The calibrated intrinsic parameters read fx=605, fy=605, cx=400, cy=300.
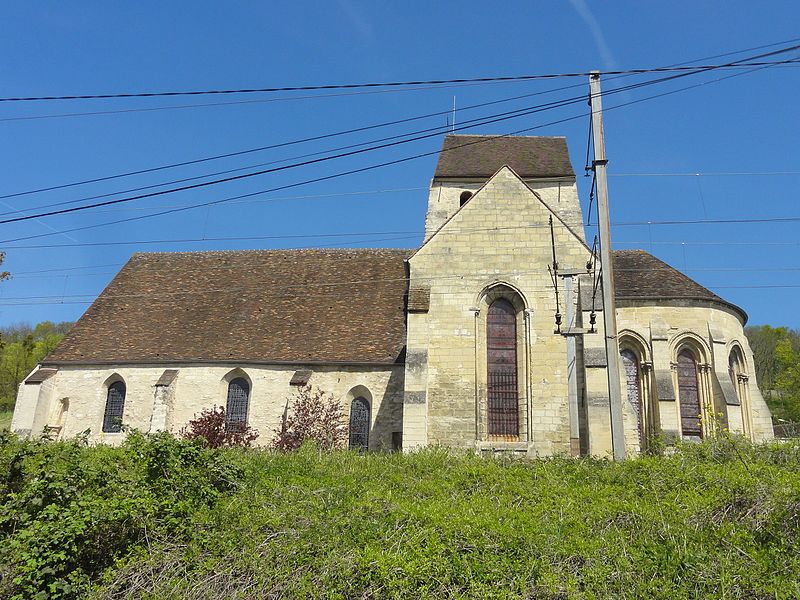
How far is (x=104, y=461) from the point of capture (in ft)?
36.3

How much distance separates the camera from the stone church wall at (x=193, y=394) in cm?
2092

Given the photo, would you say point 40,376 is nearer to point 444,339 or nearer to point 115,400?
point 115,400

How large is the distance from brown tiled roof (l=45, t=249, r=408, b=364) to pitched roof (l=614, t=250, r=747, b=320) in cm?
852

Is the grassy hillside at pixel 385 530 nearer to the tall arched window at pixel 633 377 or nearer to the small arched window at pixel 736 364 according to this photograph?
the tall arched window at pixel 633 377

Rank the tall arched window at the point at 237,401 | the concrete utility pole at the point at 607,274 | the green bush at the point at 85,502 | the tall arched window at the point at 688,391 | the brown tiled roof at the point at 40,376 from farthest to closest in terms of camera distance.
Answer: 1. the brown tiled roof at the point at 40,376
2. the tall arched window at the point at 237,401
3. the tall arched window at the point at 688,391
4. the concrete utility pole at the point at 607,274
5. the green bush at the point at 85,502

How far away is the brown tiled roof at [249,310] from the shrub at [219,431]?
247 centimetres

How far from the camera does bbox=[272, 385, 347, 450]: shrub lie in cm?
1898

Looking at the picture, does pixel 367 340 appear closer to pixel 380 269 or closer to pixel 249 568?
pixel 380 269

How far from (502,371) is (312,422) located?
258 inches

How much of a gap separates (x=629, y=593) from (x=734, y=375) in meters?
18.0

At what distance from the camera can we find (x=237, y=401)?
22078mm

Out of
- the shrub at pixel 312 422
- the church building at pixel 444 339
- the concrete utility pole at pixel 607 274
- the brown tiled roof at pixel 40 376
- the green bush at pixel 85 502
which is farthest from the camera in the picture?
the brown tiled roof at pixel 40 376

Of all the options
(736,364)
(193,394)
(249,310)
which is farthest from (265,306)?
(736,364)

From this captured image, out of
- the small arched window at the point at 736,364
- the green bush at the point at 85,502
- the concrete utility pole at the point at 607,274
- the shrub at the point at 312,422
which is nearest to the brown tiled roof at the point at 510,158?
the small arched window at the point at 736,364
